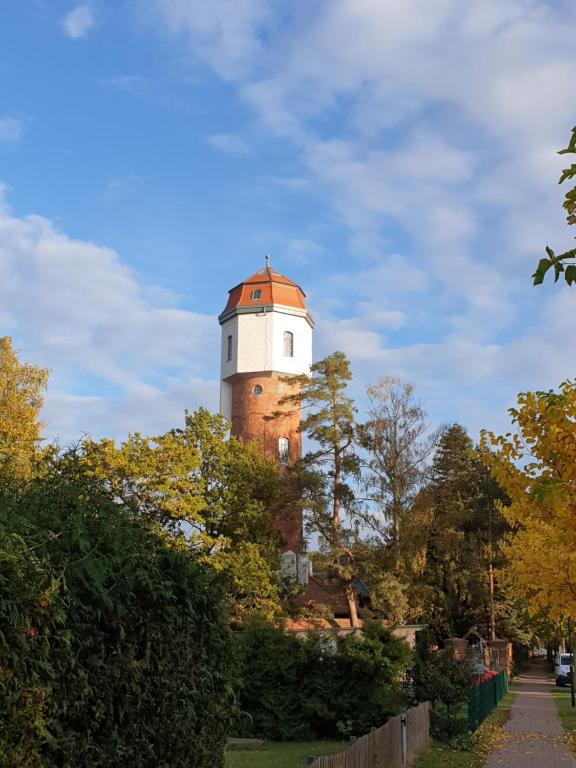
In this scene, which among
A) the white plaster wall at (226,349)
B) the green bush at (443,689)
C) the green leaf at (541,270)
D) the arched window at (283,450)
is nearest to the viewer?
the green leaf at (541,270)

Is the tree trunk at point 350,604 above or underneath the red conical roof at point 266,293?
underneath

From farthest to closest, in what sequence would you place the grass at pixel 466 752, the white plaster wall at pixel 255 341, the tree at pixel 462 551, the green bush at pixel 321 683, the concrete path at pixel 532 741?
the white plaster wall at pixel 255 341 < the tree at pixel 462 551 < the green bush at pixel 321 683 < the concrete path at pixel 532 741 < the grass at pixel 466 752

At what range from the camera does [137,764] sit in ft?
17.6

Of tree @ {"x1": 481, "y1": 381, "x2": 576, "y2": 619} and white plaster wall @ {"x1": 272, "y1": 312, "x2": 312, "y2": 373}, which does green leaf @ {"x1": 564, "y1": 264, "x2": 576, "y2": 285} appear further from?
white plaster wall @ {"x1": 272, "y1": 312, "x2": 312, "y2": 373}

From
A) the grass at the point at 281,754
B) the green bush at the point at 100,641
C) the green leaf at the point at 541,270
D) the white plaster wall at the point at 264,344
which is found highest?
the white plaster wall at the point at 264,344

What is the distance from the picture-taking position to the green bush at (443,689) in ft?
55.9

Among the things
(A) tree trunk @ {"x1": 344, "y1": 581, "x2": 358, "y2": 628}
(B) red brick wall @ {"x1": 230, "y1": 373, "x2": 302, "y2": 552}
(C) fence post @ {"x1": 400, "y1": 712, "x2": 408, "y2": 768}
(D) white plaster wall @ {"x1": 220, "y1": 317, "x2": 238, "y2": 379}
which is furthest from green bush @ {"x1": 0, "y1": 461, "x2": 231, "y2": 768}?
(D) white plaster wall @ {"x1": 220, "y1": 317, "x2": 238, "y2": 379}

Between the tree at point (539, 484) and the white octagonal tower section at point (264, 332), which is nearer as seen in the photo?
the tree at point (539, 484)

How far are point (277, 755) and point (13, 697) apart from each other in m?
12.9

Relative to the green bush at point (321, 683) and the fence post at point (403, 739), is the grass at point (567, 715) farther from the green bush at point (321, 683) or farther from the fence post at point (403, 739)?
the fence post at point (403, 739)

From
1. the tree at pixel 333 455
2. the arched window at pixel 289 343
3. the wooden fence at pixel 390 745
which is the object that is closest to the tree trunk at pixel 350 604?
the tree at pixel 333 455

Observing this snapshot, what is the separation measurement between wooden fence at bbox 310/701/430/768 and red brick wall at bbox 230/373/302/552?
3561cm

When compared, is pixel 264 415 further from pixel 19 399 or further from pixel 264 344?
pixel 19 399

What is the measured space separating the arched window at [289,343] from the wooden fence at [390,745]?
39103 millimetres
